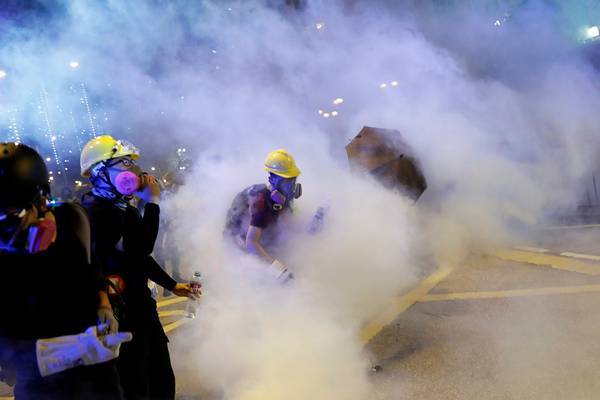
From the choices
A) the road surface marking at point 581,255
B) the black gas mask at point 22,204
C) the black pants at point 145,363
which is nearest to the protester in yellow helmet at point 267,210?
the black pants at point 145,363

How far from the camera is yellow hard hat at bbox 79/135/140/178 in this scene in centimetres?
266

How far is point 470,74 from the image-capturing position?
7.75m

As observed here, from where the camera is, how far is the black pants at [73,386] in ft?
5.36

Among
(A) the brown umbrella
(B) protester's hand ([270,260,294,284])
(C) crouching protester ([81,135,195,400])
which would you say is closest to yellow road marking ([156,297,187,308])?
(A) the brown umbrella

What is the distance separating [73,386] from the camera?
1680 millimetres

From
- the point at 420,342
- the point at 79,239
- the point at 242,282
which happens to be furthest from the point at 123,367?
the point at 420,342

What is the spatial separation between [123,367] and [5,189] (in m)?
1.30

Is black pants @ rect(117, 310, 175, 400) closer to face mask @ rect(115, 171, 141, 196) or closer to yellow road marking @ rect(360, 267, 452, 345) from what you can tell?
face mask @ rect(115, 171, 141, 196)

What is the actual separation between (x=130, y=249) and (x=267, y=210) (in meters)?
1.48

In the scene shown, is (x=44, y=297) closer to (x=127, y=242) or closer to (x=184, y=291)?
(x=127, y=242)

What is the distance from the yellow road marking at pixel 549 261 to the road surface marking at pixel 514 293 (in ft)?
2.13

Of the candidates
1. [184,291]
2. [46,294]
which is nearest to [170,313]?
[184,291]

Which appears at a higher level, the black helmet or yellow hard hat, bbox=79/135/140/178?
yellow hard hat, bbox=79/135/140/178

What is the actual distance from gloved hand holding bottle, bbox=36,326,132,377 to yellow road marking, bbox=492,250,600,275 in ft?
16.9
